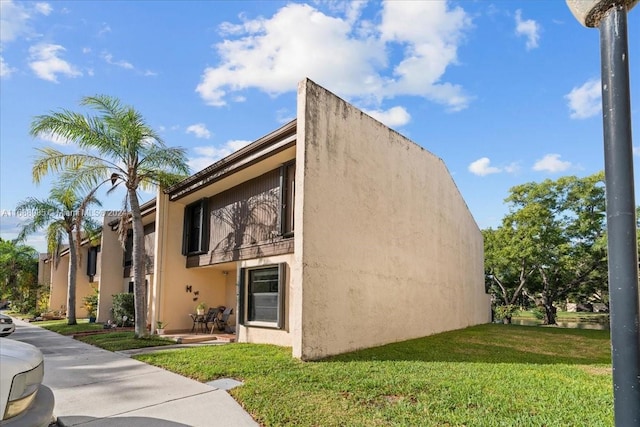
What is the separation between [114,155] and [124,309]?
7.95 m

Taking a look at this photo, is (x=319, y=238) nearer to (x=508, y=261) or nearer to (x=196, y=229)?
(x=196, y=229)

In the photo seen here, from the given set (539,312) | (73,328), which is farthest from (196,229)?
(539,312)

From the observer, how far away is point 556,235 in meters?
26.4

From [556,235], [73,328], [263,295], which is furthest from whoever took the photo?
[556,235]

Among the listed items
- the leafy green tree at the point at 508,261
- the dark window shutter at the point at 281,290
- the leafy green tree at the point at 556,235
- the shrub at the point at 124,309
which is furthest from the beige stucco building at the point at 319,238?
the leafy green tree at the point at 556,235

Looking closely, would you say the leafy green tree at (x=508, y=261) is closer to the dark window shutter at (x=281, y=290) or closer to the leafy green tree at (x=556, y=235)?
the leafy green tree at (x=556, y=235)

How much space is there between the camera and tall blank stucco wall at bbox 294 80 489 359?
8.79 meters

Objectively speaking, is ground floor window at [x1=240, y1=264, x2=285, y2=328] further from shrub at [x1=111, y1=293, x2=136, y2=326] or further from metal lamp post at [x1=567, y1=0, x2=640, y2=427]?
metal lamp post at [x1=567, y1=0, x2=640, y2=427]

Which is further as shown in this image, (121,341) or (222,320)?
(222,320)

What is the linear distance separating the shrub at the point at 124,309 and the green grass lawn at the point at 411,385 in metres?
8.79

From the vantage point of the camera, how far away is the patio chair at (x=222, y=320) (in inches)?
594

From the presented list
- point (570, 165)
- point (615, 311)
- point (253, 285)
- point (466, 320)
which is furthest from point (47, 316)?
point (570, 165)

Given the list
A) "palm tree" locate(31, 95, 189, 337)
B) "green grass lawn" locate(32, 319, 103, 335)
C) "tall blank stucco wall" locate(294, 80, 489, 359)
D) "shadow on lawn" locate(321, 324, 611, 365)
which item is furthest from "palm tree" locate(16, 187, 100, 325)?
"shadow on lawn" locate(321, 324, 611, 365)

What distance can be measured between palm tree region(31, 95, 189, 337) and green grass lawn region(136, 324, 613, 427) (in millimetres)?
5214
